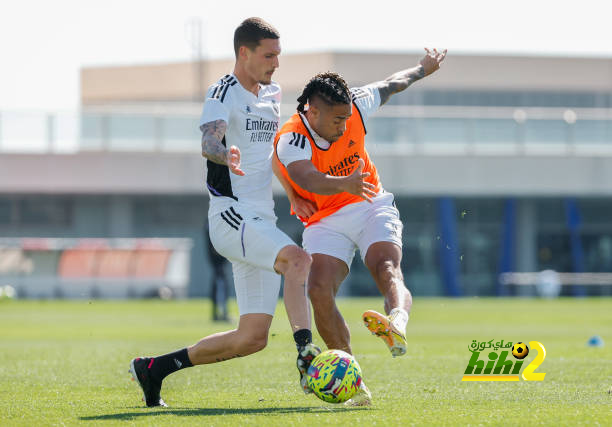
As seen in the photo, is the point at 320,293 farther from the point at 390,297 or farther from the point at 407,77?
the point at 407,77

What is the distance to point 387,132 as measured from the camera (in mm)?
39312

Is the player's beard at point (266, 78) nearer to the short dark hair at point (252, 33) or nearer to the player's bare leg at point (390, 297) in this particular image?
the short dark hair at point (252, 33)

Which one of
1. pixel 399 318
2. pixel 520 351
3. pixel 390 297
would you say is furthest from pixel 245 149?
pixel 520 351

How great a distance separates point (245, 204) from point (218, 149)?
0.64 meters

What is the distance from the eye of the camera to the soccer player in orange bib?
7914mm

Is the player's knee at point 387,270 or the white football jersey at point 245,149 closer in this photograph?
the white football jersey at point 245,149

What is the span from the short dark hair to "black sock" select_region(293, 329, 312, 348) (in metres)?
1.95

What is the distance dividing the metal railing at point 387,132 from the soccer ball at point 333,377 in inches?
1241

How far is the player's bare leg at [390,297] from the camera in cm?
736

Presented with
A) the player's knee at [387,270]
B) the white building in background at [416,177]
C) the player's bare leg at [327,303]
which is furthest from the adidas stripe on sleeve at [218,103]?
the white building in background at [416,177]

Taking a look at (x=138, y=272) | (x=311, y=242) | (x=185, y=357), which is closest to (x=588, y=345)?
(x=311, y=242)

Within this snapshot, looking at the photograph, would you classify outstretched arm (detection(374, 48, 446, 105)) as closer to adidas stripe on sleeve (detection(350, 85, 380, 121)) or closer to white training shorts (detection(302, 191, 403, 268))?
adidas stripe on sleeve (detection(350, 85, 380, 121))

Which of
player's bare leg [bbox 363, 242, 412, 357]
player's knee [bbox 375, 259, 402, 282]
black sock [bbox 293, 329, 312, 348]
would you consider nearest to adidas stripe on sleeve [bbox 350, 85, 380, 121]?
player's bare leg [bbox 363, 242, 412, 357]

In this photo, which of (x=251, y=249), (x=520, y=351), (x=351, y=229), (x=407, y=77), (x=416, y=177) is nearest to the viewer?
(x=251, y=249)
